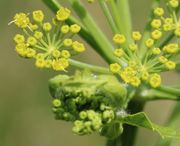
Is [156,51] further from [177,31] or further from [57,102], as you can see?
[57,102]

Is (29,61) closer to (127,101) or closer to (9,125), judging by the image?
(9,125)

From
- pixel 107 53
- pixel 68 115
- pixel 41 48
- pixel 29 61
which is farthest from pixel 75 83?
pixel 29 61

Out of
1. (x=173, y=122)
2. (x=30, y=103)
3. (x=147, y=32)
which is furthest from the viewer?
(x=30, y=103)

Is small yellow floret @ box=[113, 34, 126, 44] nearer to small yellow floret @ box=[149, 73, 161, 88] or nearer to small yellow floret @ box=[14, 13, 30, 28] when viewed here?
small yellow floret @ box=[149, 73, 161, 88]

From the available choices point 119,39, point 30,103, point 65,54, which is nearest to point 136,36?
point 119,39

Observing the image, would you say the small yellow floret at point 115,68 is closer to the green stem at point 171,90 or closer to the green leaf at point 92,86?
the green leaf at point 92,86

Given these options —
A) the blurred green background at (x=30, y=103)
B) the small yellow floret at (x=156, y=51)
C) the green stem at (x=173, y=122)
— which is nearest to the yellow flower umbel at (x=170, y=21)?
the small yellow floret at (x=156, y=51)
